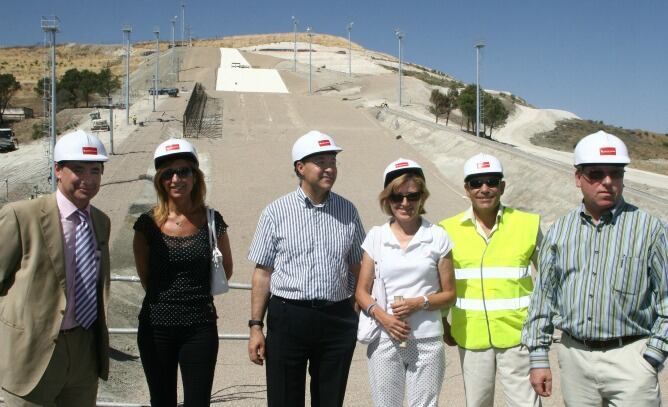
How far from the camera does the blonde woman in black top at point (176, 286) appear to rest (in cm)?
461

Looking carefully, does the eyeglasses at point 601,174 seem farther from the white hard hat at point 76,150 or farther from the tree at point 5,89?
the tree at point 5,89

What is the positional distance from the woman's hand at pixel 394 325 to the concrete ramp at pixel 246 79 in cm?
6238

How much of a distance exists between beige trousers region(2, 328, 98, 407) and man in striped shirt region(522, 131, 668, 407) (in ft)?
9.28

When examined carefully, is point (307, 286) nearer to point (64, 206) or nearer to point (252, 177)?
point (64, 206)

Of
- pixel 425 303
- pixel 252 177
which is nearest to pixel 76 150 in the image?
pixel 425 303

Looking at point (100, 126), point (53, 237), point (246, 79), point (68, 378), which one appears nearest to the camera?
point (53, 237)

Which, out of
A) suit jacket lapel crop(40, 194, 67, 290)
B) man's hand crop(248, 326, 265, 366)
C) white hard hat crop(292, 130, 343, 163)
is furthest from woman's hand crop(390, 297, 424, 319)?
suit jacket lapel crop(40, 194, 67, 290)

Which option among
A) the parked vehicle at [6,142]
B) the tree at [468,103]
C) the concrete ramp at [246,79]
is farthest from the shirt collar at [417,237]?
the concrete ramp at [246,79]

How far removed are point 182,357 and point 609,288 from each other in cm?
264

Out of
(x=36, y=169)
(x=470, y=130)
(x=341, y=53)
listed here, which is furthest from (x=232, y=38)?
(x=36, y=169)

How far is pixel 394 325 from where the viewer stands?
451cm

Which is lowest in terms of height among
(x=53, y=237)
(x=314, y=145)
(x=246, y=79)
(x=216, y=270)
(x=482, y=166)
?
(x=216, y=270)

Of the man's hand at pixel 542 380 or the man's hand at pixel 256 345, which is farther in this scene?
the man's hand at pixel 256 345

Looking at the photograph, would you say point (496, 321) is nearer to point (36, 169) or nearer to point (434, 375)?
point (434, 375)
